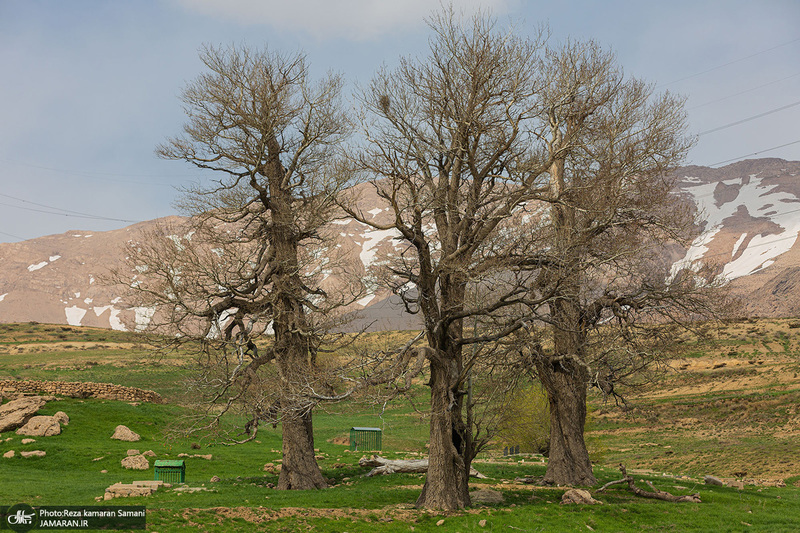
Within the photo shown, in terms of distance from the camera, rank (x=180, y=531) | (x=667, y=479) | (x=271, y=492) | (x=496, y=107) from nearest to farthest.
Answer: (x=180, y=531) < (x=496, y=107) < (x=271, y=492) < (x=667, y=479)

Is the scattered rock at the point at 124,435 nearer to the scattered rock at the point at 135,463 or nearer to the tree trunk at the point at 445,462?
the scattered rock at the point at 135,463

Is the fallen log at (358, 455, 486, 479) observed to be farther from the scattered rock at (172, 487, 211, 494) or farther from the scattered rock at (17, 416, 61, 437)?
the scattered rock at (17, 416, 61, 437)

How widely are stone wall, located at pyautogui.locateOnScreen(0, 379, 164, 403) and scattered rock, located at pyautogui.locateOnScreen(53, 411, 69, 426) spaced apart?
4.14 metres

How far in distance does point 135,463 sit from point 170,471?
313 centimetres

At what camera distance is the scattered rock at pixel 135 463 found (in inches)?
963

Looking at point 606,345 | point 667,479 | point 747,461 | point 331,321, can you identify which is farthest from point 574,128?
point 747,461

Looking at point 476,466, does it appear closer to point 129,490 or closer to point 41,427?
point 129,490

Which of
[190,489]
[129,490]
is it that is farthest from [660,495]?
[129,490]

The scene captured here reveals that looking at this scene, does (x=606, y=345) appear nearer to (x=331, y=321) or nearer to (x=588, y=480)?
(x=588, y=480)

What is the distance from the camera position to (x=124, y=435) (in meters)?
29.1

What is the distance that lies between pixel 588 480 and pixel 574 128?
12.1 meters

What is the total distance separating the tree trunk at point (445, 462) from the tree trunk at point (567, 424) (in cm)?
547

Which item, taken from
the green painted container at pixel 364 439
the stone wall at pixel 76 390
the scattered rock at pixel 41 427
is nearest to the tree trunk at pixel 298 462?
the green painted container at pixel 364 439

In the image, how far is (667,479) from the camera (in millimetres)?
23250
